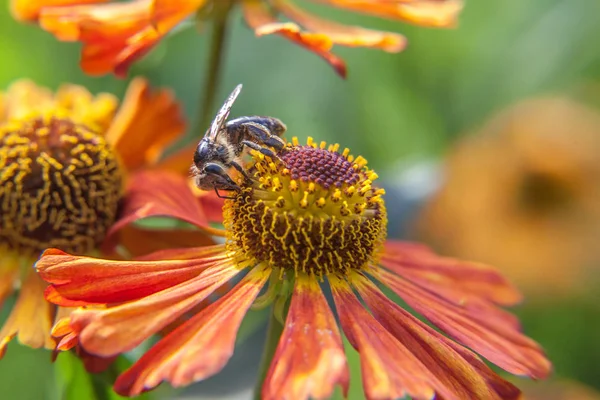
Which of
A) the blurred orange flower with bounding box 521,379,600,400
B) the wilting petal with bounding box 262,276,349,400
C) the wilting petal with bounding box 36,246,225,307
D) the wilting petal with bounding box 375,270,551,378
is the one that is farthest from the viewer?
the blurred orange flower with bounding box 521,379,600,400

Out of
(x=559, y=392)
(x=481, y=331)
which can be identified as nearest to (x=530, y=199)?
(x=559, y=392)

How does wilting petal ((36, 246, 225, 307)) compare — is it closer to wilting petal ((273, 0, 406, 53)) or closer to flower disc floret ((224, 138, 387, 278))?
flower disc floret ((224, 138, 387, 278))

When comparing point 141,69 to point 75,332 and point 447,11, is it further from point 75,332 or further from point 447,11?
point 75,332

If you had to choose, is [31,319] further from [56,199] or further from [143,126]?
[143,126]

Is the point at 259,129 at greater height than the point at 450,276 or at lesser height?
greater

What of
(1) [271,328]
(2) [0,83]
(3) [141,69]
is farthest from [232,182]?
(2) [0,83]

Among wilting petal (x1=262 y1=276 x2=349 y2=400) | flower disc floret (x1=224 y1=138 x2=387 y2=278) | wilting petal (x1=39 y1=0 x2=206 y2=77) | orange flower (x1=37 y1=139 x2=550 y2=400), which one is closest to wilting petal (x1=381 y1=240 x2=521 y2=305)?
orange flower (x1=37 y1=139 x2=550 y2=400)
